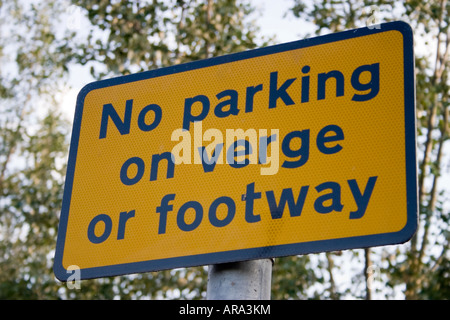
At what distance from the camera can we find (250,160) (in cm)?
172

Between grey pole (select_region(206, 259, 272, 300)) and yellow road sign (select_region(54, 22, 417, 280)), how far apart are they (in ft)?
0.13

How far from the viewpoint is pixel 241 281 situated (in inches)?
62.4

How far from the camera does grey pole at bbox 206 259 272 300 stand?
61.6 inches

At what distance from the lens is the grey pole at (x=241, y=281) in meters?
1.57

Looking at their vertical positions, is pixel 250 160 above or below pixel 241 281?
above

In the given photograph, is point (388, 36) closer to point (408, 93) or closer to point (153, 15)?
point (408, 93)

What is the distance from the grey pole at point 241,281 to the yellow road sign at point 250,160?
0.04 meters

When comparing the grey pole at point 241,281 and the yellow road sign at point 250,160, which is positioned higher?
the yellow road sign at point 250,160

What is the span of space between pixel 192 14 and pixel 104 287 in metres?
3.16

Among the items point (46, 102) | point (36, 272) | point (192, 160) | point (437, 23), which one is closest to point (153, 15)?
point (437, 23)

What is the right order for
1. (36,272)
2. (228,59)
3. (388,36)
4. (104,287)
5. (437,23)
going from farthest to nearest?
(36,272) < (104,287) < (437,23) < (228,59) < (388,36)

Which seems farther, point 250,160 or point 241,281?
point 250,160

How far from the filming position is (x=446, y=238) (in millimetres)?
6074

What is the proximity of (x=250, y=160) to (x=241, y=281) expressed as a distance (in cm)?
33
